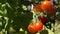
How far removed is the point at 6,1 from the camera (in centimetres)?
138

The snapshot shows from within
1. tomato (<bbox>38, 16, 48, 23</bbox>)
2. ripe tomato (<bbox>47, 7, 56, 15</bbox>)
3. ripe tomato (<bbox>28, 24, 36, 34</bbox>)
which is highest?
ripe tomato (<bbox>47, 7, 56, 15</bbox>)

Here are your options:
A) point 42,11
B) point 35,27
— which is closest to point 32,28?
point 35,27

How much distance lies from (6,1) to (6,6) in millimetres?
45

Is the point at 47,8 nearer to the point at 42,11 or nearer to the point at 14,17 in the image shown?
the point at 42,11

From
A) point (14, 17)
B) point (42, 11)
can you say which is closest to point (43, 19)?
point (42, 11)

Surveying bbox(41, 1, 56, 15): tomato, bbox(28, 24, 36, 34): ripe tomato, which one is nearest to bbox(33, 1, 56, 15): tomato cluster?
bbox(41, 1, 56, 15): tomato

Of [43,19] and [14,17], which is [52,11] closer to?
[43,19]

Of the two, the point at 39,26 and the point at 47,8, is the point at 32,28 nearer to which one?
the point at 39,26

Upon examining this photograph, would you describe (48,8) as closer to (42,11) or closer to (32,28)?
(42,11)

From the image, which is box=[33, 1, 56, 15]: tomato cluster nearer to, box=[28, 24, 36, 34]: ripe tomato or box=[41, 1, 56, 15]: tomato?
box=[41, 1, 56, 15]: tomato

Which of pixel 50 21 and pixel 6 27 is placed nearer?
pixel 6 27

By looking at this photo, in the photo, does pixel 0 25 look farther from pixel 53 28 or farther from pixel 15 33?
pixel 53 28

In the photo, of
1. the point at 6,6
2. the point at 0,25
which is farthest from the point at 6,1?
the point at 0,25

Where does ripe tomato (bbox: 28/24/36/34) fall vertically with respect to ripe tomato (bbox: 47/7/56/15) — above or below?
below
